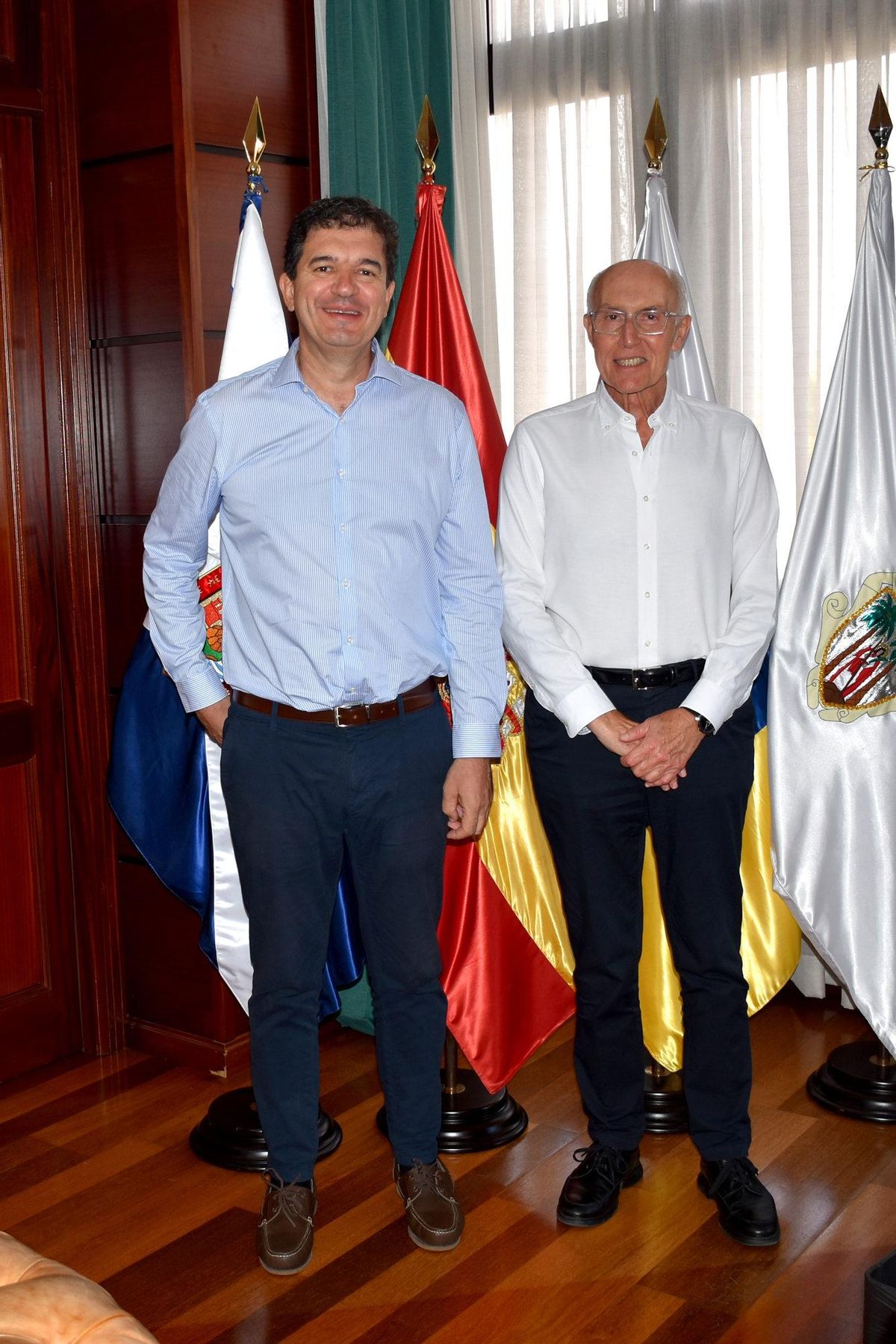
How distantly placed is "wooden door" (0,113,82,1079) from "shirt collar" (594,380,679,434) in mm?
1404

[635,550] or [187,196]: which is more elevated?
[187,196]

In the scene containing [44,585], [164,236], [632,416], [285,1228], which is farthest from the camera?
[44,585]

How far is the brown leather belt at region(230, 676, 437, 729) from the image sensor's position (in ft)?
7.16

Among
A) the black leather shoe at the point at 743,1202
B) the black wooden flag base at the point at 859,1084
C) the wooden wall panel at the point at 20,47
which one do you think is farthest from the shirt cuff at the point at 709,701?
the wooden wall panel at the point at 20,47

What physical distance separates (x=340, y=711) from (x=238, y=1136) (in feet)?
3.39

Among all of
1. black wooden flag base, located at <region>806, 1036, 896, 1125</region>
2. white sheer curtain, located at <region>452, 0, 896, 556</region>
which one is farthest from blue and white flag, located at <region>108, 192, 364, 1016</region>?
black wooden flag base, located at <region>806, 1036, 896, 1125</region>

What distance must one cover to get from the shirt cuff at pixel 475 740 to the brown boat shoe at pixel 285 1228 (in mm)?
823

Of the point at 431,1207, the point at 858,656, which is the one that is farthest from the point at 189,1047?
the point at 858,656

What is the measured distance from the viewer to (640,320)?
232cm

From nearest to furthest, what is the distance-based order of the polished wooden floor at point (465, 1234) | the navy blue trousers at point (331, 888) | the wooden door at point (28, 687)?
the polished wooden floor at point (465, 1234) → the navy blue trousers at point (331, 888) → the wooden door at point (28, 687)

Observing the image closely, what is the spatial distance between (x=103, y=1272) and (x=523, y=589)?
1401 mm

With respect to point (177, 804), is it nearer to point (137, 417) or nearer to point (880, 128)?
point (137, 417)

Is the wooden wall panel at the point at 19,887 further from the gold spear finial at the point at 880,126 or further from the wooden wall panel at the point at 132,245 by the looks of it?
the gold spear finial at the point at 880,126

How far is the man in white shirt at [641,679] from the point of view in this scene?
2312 millimetres
